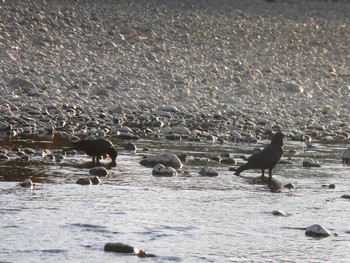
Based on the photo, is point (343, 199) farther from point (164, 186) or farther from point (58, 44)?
point (58, 44)

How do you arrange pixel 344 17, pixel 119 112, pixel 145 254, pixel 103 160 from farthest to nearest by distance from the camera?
pixel 344 17, pixel 119 112, pixel 103 160, pixel 145 254

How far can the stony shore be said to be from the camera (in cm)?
1664

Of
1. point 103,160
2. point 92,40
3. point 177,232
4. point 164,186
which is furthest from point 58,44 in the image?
point 177,232

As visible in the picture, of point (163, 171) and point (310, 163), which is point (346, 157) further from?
point (163, 171)

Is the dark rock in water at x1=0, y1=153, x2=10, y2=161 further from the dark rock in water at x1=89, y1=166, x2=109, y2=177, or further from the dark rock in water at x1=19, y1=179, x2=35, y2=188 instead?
the dark rock in water at x1=19, y1=179, x2=35, y2=188

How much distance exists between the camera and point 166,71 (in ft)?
66.8

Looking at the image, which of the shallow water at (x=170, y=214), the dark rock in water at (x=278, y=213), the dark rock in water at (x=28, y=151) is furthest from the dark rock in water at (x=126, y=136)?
the dark rock in water at (x=278, y=213)

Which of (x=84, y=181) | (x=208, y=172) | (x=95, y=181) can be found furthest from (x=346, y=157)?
(x=84, y=181)

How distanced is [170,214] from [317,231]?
137cm

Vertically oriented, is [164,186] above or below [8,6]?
below

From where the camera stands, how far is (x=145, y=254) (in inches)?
305

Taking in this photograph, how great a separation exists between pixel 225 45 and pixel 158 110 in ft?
23.3

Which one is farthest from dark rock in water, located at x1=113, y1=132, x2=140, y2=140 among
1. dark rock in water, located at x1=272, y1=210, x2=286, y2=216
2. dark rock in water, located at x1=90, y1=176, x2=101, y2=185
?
dark rock in water, located at x1=272, y1=210, x2=286, y2=216

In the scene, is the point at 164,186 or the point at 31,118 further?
the point at 31,118
